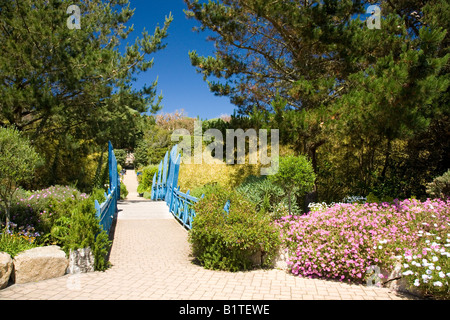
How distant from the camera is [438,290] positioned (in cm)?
326

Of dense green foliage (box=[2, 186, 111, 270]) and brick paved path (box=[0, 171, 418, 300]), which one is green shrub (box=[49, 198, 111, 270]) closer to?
dense green foliage (box=[2, 186, 111, 270])

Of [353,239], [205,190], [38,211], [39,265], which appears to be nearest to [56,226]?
[38,211]

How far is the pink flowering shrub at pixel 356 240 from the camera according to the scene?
3.95 meters

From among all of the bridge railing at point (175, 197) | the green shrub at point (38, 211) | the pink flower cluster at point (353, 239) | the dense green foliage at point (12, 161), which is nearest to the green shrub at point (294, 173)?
the pink flower cluster at point (353, 239)

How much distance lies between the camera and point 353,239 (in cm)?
410

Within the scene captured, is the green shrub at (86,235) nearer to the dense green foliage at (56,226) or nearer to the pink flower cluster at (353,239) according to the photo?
the dense green foliage at (56,226)

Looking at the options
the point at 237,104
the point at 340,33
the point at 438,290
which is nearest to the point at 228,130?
the point at 237,104

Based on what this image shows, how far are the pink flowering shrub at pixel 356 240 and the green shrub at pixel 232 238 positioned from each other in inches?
16.5

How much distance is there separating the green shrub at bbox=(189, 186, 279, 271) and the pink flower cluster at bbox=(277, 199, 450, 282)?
0.41 m

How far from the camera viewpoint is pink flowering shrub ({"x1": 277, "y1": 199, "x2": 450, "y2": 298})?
3947 mm

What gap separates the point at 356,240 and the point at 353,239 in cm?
6

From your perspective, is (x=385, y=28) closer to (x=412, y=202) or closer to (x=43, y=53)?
(x=412, y=202)

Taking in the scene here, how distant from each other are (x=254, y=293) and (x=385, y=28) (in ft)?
20.5

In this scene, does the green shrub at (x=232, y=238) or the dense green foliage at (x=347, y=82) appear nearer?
the green shrub at (x=232, y=238)
